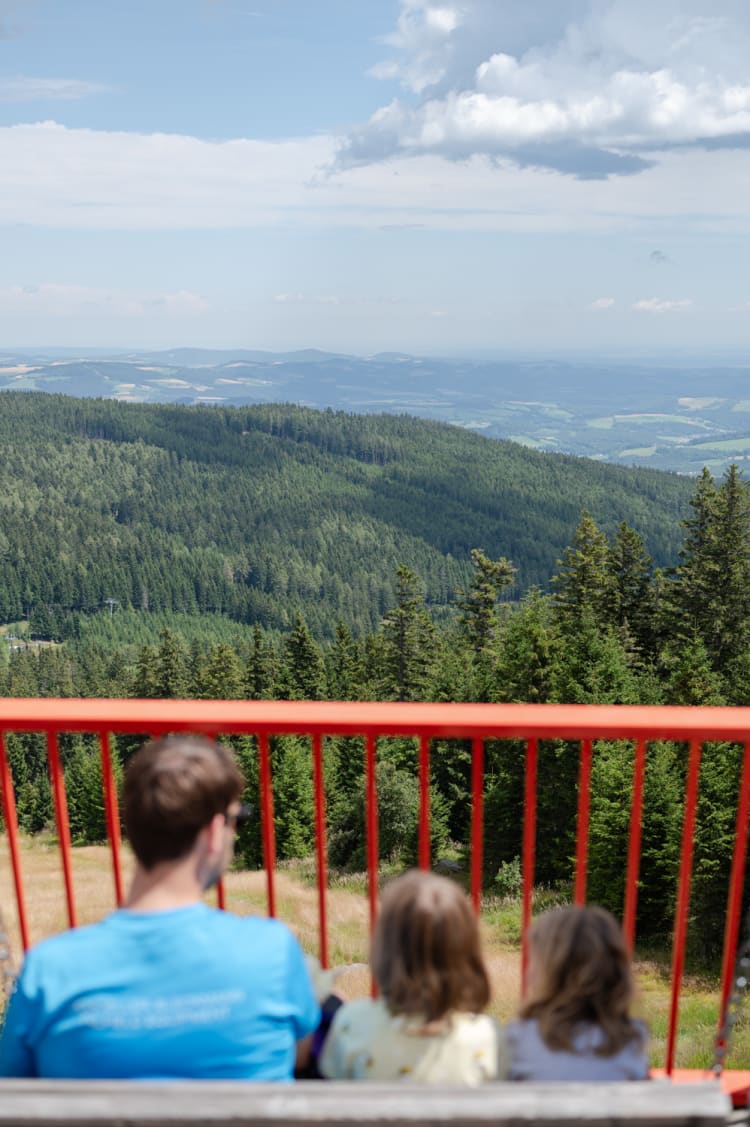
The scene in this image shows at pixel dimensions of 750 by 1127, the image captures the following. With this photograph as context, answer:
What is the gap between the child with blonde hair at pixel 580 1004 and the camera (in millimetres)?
2113

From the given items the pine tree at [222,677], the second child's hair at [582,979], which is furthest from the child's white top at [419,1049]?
the pine tree at [222,677]

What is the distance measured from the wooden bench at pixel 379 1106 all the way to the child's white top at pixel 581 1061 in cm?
58

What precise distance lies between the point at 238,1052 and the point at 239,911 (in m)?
10.5

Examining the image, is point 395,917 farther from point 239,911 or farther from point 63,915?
point 239,911

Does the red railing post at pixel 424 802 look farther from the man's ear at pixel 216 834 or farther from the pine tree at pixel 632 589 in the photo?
the pine tree at pixel 632 589

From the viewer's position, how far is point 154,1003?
194cm

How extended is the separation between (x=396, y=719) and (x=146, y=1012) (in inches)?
46.1

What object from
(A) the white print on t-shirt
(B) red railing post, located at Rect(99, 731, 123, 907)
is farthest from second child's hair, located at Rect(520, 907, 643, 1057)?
(B) red railing post, located at Rect(99, 731, 123, 907)

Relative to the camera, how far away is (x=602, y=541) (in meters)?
37.6

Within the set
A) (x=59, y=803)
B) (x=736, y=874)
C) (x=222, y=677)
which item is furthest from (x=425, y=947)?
(x=222, y=677)

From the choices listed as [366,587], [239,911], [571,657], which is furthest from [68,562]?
[239,911]

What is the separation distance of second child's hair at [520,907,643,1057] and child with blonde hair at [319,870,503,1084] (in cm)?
14

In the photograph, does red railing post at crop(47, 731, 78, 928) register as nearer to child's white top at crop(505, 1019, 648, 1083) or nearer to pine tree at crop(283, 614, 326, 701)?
child's white top at crop(505, 1019, 648, 1083)

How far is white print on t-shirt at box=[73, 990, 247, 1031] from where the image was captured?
193 centimetres
